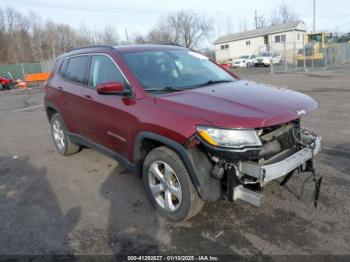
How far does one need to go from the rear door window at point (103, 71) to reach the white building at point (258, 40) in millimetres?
41756

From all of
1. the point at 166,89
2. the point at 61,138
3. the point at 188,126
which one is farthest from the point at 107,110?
the point at 61,138

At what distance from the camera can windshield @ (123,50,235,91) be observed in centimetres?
370

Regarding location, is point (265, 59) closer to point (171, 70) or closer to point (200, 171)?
point (171, 70)

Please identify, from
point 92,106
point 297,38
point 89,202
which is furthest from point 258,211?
point 297,38

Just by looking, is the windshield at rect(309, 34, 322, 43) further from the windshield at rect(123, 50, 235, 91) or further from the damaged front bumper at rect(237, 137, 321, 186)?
the damaged front bumper at rect(237, 137, 321, 186)

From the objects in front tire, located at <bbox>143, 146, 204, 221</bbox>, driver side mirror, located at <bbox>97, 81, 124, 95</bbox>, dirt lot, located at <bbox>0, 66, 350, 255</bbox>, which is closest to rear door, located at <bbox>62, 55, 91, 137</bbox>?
dirt lot, located at <bbox>0, 66, 350, 255</bbox>

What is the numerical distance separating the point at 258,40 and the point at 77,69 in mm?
50639

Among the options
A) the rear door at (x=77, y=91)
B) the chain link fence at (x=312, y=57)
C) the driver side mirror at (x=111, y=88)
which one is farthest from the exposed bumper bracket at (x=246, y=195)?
the chain link fence at (x=312, y=57)

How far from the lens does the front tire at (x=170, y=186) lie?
3.12m

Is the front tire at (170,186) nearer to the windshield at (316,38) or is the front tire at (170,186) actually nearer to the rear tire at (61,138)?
the rear tire at (61,138)

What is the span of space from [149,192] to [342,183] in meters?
2.47

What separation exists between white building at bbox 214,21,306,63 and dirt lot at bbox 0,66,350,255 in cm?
4181

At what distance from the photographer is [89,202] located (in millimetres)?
4012

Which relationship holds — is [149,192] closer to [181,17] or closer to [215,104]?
[215,104]
